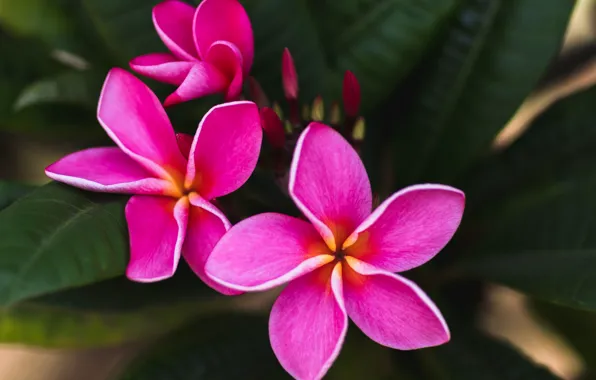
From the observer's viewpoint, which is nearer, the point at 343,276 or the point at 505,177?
the point at 343,276

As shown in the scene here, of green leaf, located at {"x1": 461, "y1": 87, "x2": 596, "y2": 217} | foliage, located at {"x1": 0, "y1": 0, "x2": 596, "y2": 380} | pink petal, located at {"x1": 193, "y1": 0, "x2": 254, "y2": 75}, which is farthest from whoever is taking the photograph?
green leaf, located at {"x1": 461, "y1": 87, "x2": 596, "y2": 217}

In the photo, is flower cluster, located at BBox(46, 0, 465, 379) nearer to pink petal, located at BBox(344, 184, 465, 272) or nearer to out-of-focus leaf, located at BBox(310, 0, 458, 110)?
pink petal, located at BBox(344, 184, 465, 272)

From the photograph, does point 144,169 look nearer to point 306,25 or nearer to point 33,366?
point 306,25

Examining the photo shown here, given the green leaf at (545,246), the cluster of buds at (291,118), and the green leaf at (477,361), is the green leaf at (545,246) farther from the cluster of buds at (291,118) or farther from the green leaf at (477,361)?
the cluster of buds at (291,118)

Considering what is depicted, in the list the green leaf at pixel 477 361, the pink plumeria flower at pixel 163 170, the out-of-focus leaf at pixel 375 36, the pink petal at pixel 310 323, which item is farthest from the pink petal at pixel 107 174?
the green leaf at pixel 477 361

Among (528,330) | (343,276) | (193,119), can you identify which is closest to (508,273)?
(343,276)

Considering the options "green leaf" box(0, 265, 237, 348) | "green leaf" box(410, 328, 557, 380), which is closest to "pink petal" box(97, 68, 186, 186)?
"green leaf" box(0, 265, 237, 348)

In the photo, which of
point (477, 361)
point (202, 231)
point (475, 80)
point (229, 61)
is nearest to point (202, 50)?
point (229, 61)
